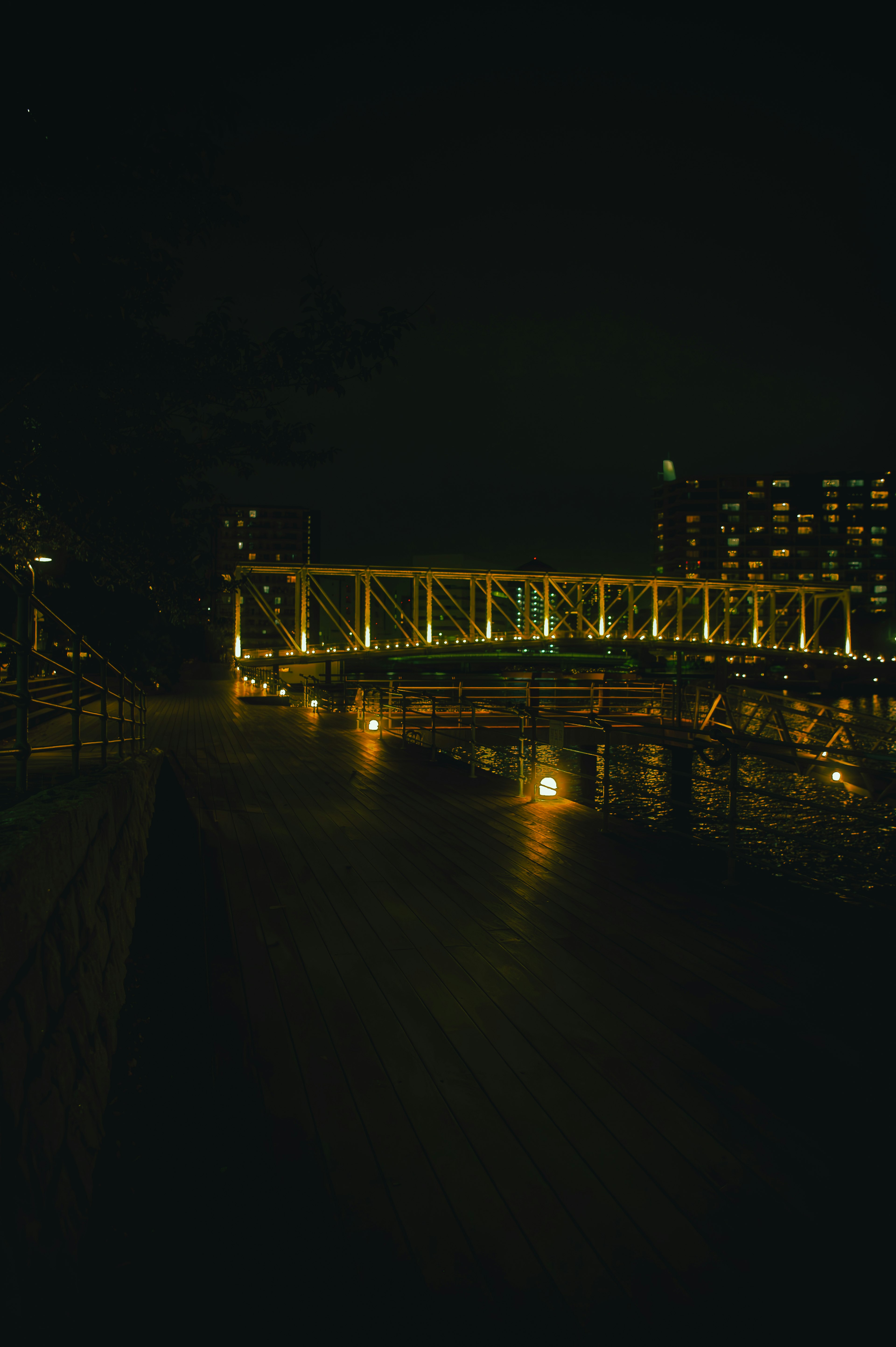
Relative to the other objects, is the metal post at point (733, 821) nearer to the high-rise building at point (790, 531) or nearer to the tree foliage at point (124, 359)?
the tree foliage at point (124, 359)

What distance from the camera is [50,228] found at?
4.64 m

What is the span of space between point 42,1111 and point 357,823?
5.51 meters

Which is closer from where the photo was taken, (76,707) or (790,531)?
(76,707)

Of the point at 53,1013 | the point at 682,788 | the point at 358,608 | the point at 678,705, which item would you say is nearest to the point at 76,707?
the point at 53,1013

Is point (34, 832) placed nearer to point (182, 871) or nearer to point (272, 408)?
point (182, 871)

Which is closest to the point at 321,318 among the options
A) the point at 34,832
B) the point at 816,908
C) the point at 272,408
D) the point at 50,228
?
the point at 272,408

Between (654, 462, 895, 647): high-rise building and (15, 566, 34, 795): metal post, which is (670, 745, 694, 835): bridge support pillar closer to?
(15, 566, 34, 795): metal post

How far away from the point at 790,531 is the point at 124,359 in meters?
148

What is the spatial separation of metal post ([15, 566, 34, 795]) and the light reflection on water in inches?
161

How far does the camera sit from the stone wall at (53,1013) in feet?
5.81

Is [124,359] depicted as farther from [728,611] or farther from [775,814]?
[728,611]

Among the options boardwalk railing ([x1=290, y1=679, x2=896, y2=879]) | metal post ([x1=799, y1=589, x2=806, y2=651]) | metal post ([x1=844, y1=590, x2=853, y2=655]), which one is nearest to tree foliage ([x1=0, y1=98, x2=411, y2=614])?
boardwalk railing ([x1=290, y1=679, x2=896, y2=879])

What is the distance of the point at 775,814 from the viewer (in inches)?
604

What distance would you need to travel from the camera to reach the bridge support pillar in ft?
21.4
